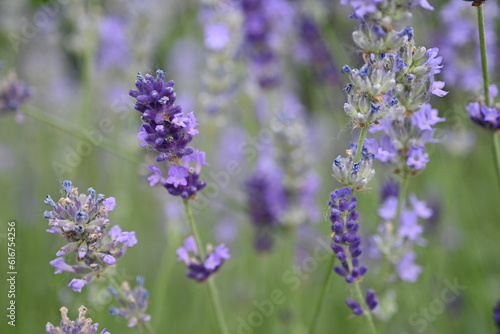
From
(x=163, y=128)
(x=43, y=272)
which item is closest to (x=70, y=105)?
(x=43, y=272)

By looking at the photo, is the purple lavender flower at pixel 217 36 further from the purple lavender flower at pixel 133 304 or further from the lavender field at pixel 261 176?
the purple lavender flower at pixel 133 304

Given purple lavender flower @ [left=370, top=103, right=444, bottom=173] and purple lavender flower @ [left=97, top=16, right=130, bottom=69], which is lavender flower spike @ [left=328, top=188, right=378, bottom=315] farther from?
purple lavender flower @ [left=97, top=16, right=130, bottom=69]

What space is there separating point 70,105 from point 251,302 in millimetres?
2349

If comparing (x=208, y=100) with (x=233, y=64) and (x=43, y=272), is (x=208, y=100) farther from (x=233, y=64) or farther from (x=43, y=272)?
(x=43, y=272)

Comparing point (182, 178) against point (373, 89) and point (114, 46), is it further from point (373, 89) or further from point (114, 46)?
point (114, 46)

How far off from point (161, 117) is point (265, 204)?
52.5 inches

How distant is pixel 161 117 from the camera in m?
1.36

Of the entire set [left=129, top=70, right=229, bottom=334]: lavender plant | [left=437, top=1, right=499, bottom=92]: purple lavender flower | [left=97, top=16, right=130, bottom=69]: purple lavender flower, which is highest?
[left=97, top=16, right=130, bottom=69]: purple lavender flower

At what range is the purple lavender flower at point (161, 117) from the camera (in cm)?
135

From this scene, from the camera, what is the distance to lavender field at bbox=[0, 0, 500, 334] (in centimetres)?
139

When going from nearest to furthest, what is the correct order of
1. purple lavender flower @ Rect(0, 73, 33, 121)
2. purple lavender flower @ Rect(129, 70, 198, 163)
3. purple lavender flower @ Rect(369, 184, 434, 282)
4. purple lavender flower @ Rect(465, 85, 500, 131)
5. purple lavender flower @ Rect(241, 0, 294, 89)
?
purple lavender flower @ Rect(129, 70, 198, 163) < purple lavender flower @ Rect(465, 85, 500, 131) < purple lavender flower @ Rect(369, 184, 434, 282) < purple lavender flower @ Rect(0, 73, 33, 121) < purple lavender flower @ Rect(241, 0, 294, 89)

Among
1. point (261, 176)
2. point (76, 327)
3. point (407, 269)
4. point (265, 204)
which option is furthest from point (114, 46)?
point (76, 327)

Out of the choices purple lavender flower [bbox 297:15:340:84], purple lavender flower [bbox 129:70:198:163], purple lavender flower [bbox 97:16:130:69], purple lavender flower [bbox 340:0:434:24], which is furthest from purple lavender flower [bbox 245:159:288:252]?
purple lavender flower [bbox 97:16:130:69]

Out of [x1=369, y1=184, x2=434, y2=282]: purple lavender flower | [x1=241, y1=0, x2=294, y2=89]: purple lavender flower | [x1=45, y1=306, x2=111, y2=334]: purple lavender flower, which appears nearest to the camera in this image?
[x1=45, y1=306, x2=111, y2=334]: purple lavender flower
